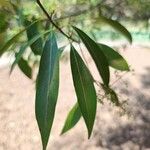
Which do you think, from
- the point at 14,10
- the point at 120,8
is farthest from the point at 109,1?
the point at 14,10

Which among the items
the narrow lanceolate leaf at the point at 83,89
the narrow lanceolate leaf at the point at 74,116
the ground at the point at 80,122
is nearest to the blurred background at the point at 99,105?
the ground at the point at 80,122

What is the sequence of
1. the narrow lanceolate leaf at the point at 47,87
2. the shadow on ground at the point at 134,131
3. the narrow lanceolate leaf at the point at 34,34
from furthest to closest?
the shadow on ground at the point at 134,131 → the narrow lanceolate leaf at the point at 34,34 → the narrow lanceolate leaf at the point at 47,87

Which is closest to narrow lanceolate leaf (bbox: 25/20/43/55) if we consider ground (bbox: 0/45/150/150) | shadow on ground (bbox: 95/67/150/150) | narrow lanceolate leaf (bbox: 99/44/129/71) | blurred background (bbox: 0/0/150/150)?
narrow lanceolate leaf (bbox: 99/44/129/71)

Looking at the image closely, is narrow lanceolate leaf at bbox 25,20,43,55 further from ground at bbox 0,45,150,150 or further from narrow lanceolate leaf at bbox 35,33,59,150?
ground at bbox 0,45,150,150

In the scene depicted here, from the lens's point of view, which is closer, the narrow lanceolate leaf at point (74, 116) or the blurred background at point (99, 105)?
the narrow lanceolate leaf at point (74, 116)

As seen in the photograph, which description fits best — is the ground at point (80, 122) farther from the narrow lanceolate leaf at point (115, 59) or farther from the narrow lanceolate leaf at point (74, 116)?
the narrow lanceolate leaf at point (115, 59)
